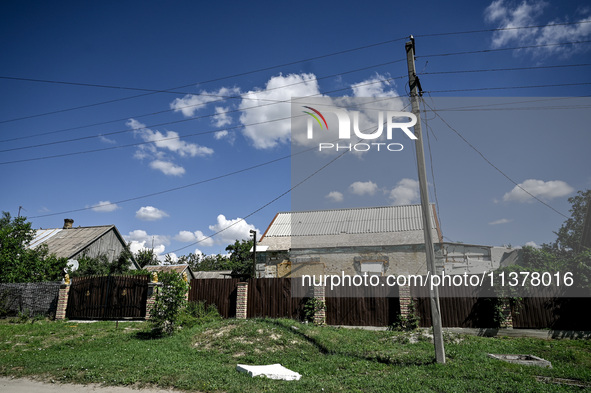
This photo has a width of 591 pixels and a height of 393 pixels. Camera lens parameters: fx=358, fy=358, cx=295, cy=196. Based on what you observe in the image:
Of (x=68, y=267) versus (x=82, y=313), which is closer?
(x=82, y=313)

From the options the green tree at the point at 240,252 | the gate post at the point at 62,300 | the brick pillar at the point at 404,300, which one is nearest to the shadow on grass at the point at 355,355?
the brick pillar at the point at 404,300

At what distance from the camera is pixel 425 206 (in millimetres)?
8547

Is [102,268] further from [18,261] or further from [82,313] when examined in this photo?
[82,313]

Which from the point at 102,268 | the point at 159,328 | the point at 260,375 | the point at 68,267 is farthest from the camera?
the point at 102,268

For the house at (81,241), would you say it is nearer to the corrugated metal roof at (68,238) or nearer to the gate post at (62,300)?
the corrugated metal roof at (68,238)

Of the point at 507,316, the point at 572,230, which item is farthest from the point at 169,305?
the point at 572,230

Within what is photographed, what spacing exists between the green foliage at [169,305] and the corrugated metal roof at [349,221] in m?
13.7

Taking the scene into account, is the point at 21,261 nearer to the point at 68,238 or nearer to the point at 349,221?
the point at 68,238

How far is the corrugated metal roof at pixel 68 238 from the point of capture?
2675cm

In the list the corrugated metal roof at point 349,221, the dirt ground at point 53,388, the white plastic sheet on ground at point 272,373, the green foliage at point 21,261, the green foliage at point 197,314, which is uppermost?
the corrugated metal roof at point 349,221

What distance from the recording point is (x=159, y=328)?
38.8ft

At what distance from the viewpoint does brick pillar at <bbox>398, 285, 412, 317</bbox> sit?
13.3 m

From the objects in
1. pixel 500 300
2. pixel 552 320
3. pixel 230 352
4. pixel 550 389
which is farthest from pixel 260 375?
pixel 552 320

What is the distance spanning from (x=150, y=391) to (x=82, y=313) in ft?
43.1
